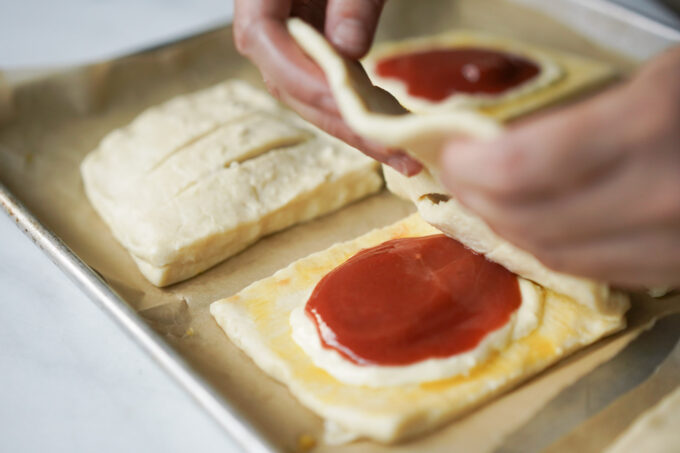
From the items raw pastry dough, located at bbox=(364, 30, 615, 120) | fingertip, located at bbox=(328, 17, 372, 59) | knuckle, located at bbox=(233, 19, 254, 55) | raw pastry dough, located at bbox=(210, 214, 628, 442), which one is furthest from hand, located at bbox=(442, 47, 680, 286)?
raw pastry dough, located at bbox=(364, 30, 615, 120)

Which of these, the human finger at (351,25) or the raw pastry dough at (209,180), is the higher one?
the human finger at (351,25)

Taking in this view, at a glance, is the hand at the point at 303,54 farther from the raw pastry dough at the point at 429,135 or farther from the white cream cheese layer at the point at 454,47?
the white cream cheese layer at the point at 454,47

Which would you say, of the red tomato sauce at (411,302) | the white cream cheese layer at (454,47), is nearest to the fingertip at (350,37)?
the red tomato sauce at (411,302)

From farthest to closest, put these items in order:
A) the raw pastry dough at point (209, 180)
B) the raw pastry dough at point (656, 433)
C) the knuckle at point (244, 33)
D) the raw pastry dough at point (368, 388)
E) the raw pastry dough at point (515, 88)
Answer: the raw pastry dough at point (515, 88), the raw pastry dough at point (209, 180), the knuckle at point (244, 33), the raw pastry dough at point (368, 388), the raw pastry dough at point (656, 433)

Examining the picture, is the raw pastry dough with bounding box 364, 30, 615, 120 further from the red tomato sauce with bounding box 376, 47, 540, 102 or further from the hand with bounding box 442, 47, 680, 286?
the hand with bounding box 442, 47, 680, 286

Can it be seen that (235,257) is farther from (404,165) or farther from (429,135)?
(429,135)

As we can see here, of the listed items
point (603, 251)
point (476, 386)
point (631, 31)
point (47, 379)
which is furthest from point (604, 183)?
point (631, 31)
